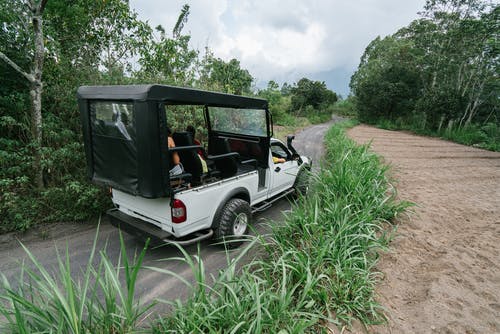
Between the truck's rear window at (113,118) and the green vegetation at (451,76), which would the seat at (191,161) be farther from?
the green vegetation at (451,76)

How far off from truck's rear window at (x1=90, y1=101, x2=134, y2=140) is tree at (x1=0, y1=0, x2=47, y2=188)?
1834mm

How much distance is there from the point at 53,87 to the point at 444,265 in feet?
22.0

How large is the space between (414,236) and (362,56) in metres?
42.9

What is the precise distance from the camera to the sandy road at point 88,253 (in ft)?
8.35

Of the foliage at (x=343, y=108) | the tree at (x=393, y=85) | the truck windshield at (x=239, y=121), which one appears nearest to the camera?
the truck windshield at (x=239, y=121)

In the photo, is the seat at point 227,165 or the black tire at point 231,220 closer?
the black tire at point 231,220

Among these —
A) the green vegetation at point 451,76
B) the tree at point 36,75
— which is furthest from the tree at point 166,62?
the green vegetation at point 451,76

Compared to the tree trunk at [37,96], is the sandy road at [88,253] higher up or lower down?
lower down

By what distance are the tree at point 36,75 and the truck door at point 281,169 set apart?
12.5ft

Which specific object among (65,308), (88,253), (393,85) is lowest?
(88,253)

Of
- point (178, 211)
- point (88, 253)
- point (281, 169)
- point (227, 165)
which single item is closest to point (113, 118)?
point (178, 211)

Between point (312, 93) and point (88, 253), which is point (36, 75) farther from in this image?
point (312, 93)

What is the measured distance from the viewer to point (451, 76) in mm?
15742

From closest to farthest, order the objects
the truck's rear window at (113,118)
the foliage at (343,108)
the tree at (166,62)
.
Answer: the truck's rear window at (113,118) → the tree at (166,62) → the foliage at (343,108)
